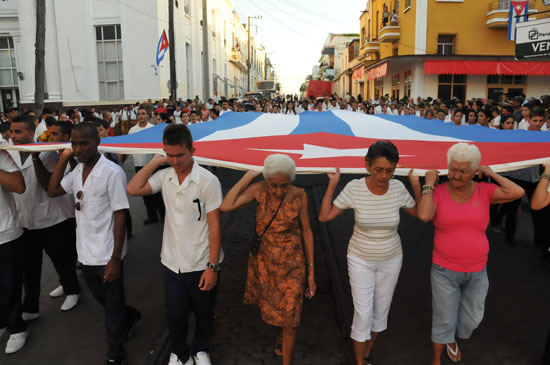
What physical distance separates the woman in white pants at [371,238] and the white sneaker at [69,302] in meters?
2.95

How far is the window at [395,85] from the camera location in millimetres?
27061

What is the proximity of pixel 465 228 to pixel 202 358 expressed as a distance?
2.19 m

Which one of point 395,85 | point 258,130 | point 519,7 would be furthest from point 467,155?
point 395,85

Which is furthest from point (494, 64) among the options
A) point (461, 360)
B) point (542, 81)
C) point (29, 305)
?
point (29, 305)

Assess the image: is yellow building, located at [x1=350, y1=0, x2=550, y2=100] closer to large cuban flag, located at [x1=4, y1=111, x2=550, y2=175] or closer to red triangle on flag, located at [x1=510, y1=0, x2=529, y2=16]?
red triangle on flag, located at [x1=510, y1=0, x2=529, y2=16]

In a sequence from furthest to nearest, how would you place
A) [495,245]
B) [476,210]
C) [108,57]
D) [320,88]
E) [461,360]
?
[320,88] → [108,57] → [495,245] → [461,360] → [476,210]

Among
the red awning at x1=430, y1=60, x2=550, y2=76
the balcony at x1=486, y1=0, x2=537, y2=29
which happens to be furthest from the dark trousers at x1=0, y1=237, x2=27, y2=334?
the balcony at x1=486, y1=0, x2=537, y2=29

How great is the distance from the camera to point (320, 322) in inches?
167

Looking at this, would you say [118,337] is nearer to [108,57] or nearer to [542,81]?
[108,57]

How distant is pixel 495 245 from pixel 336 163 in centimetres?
401

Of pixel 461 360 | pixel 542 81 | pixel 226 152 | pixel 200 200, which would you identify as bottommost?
pixel 461 360

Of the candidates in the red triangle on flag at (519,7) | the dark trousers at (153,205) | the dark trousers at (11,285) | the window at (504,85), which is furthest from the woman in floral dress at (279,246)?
the window at (504,85)

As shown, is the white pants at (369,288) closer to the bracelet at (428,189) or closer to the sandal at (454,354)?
the bracelet at (428,189)

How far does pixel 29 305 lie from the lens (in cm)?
416
